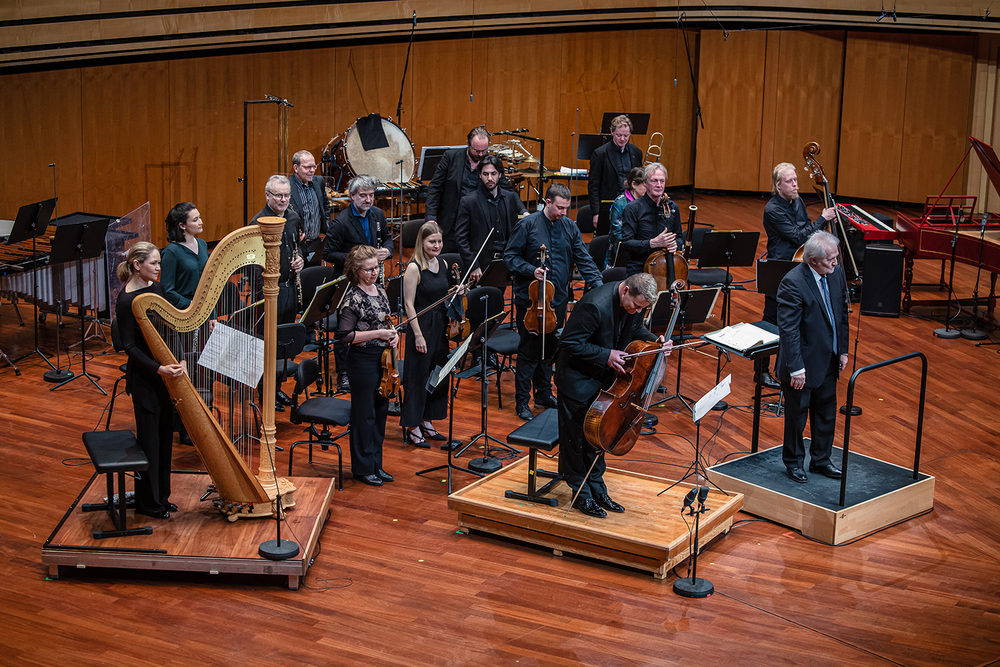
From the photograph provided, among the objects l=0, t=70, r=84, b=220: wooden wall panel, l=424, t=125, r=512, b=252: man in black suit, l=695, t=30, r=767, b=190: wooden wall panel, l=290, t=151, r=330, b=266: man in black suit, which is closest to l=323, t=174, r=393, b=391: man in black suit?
l=290, t=151, r=330, b=266: man in black suit

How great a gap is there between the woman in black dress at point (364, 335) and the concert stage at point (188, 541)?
641mm

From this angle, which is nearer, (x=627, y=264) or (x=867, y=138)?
(x=627, y=264)

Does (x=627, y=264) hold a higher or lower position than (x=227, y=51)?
lower

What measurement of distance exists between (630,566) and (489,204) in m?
3.43

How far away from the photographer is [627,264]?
26.0 ft

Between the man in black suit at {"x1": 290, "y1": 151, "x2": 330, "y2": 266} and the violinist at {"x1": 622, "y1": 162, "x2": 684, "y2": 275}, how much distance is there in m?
2.31

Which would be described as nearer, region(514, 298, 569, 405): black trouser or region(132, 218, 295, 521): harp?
region(132, 218, 295, 521): harp

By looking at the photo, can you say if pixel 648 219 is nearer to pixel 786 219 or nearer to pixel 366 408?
pixel 786 219

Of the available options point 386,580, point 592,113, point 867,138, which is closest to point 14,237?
point 386,580

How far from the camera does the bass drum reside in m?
10.7

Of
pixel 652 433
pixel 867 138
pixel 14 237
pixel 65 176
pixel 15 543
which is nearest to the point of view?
pixel 15 543

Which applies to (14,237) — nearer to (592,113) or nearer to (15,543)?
(15,543)

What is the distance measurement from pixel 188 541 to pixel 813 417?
346 centimetres

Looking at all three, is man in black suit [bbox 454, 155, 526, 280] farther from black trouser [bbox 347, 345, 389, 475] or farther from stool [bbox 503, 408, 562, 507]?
stool [bbox 503, 408, 562, 507]
